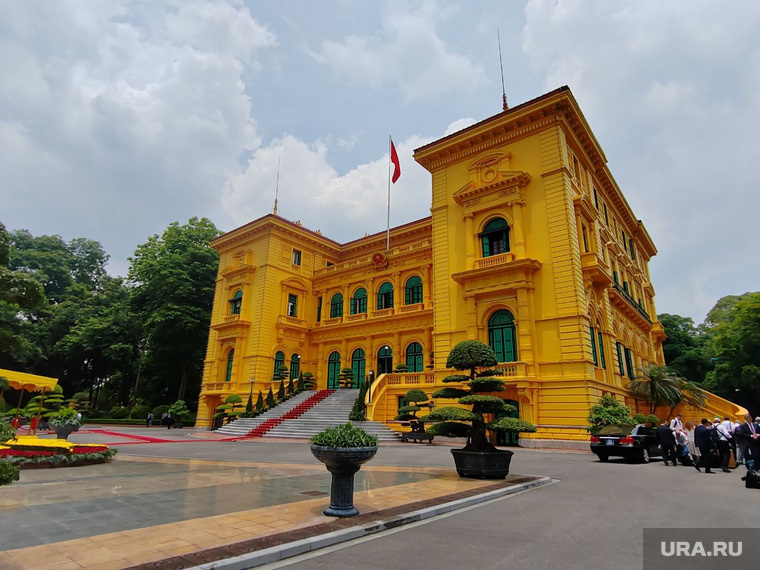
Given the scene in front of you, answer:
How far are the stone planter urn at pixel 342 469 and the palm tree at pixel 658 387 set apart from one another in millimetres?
21926

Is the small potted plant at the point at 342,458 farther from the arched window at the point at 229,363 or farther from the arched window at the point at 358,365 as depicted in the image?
the arched window at the point at 229,363

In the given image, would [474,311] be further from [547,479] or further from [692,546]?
[692,546]

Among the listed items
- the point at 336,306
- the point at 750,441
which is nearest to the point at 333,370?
the point at 336,306

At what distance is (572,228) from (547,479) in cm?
1419

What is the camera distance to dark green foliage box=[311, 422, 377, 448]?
595cm

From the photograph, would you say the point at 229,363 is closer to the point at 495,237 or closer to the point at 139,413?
the point at 139,413

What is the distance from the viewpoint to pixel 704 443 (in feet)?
39.1

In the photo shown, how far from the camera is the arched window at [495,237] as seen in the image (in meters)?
22.8

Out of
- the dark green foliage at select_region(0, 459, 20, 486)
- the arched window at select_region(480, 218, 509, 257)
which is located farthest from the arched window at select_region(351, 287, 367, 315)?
the dark green foliage at select_region(0, 459, 20, 486)

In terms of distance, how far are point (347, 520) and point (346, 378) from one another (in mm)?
25440

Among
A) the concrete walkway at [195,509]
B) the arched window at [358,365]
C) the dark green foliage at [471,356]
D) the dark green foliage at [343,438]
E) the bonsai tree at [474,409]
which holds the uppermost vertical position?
the arched window at [358,365]

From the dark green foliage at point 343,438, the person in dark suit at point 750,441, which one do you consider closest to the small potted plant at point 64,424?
the dark green foliage at point 343,438

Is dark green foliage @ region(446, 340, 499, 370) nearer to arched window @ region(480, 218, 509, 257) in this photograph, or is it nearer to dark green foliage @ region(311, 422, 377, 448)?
dark green foliage @ region(311, 422, 377, 448)

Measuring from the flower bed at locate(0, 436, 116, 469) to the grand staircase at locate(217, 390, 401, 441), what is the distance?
38.5 ft
